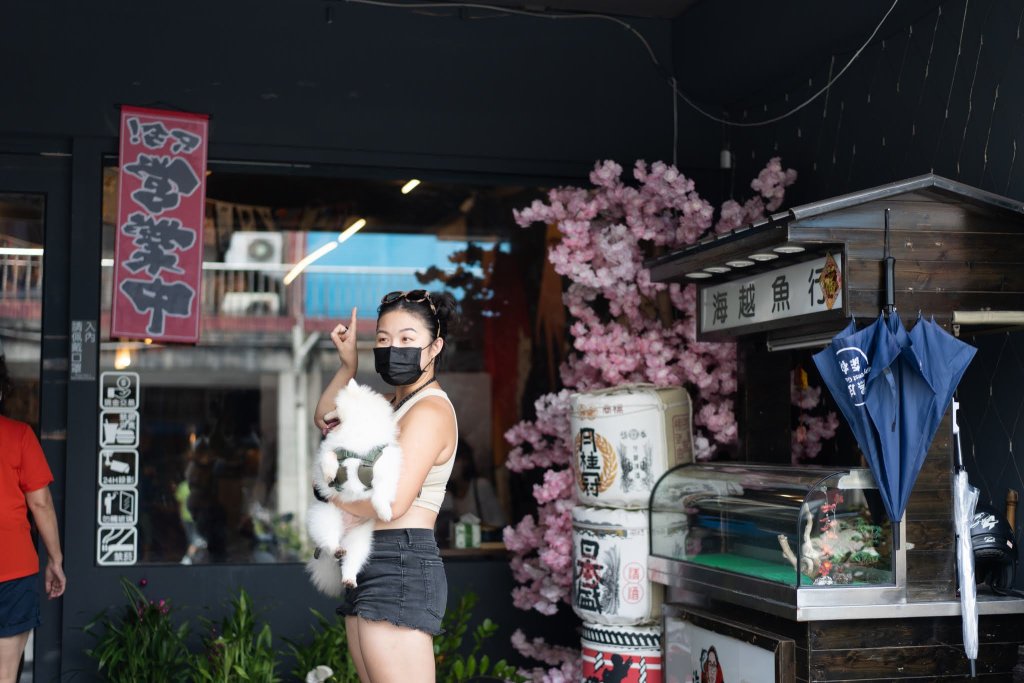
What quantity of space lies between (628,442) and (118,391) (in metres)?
2.76

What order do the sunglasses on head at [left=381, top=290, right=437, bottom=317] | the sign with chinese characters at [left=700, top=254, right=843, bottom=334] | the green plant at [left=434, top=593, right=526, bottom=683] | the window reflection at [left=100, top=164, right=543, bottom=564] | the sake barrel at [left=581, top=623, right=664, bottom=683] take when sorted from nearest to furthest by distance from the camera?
the sunglasses on head at [left=381, top=290, right=437, bottom=317]
the sign with chinese characters at [left=700, top=254, right=843, bottom=334]
the sake barrel at [left=581, top=623, right=664, bottom=683]
the green plant at [left=434, top=593, right=526, bottom=683]
the window reflection at [left=100, top=164, right=543, bottom=564]

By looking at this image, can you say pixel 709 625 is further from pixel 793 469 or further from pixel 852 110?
pixel 852 110

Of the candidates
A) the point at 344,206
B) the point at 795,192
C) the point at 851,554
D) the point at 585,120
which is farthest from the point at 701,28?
the point at 851,554

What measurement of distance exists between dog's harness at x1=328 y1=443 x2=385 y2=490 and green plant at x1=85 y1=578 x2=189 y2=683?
8.53 feet

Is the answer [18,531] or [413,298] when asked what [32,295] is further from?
[413,298]

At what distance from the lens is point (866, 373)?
3756mm

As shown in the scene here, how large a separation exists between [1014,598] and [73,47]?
497 cm

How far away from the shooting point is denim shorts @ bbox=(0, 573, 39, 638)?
4719 mm

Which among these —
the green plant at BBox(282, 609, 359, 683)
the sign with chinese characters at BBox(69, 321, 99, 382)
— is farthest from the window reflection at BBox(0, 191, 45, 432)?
the green plant at BBox(282, 609, 359, 683)

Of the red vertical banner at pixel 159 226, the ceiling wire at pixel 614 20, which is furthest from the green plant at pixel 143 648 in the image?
the ceiling wire at pixel 614 20

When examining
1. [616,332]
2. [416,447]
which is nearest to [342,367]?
[416,447]

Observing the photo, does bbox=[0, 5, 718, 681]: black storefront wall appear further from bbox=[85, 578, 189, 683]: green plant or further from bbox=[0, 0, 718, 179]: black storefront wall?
bbox=[85, 578, 189, 683]: green plant

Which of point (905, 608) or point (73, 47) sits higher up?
point (73, 47)

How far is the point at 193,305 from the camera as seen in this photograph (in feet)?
18.9
